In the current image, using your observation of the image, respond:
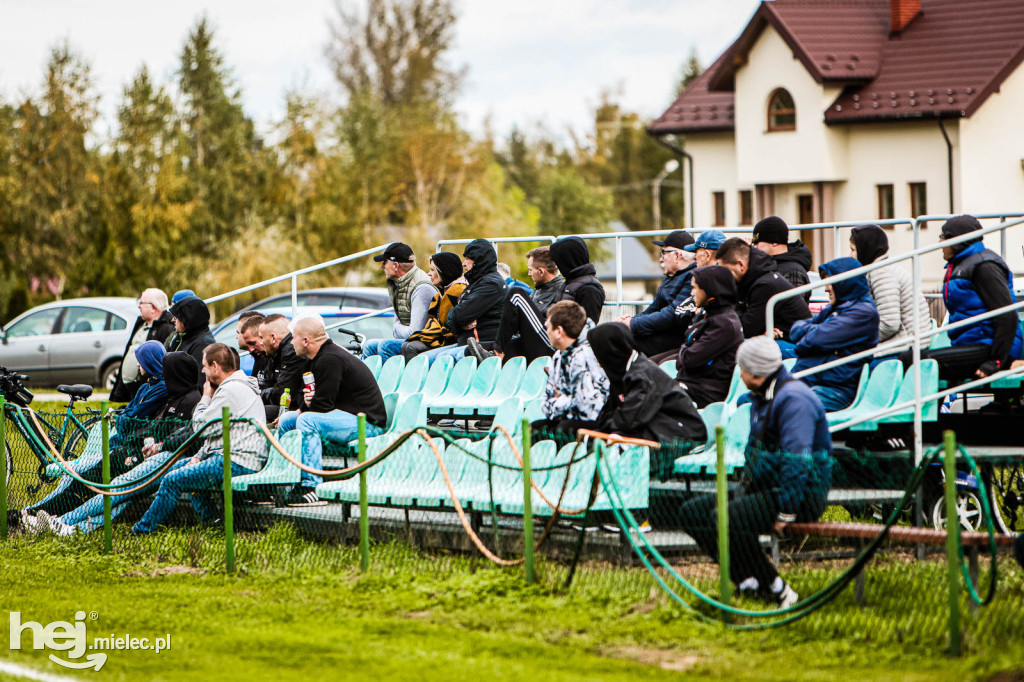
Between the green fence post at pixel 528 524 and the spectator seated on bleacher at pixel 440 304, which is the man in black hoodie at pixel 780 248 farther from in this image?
the green fence post at pixel 528 524

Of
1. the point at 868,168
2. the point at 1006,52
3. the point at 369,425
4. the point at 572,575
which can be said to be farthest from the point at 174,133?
the point at 572,575

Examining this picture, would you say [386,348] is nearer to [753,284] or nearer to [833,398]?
[753,284]

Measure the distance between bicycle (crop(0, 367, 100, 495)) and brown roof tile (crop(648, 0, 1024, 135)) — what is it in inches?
995

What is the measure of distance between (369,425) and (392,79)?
54510mm

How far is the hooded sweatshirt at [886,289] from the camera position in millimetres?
9820

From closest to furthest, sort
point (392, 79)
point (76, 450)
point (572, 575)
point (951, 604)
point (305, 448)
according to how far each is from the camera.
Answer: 1. point (951, 604)
2. point (572, 575)
3. point (305, 448)
4. point (76, 450)
5. point (392, 79)

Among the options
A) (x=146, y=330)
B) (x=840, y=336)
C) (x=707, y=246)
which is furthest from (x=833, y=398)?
(x=146, y=330)

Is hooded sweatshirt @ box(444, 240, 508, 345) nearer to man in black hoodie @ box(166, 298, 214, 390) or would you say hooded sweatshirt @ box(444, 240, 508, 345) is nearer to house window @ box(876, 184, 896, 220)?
man in black hoodie @ box(166, 298, 214, 390)

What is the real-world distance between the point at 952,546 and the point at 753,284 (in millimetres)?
3893

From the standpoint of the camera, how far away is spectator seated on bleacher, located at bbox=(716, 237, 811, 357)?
9844 millimetres

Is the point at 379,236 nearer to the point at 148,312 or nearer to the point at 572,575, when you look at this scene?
the point at 148,312

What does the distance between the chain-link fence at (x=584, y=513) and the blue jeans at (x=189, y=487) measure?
1 centimetres

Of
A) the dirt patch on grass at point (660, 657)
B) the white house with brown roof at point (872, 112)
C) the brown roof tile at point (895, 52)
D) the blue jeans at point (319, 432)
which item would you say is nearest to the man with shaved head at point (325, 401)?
the blue jeans at point (319, 432)

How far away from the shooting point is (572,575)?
7930 mm
